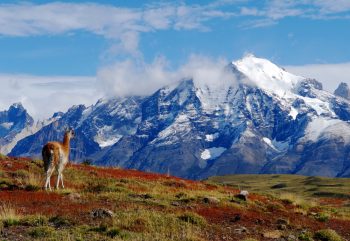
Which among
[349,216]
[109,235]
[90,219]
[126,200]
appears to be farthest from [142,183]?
[109,235]

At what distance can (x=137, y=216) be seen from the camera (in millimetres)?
22766

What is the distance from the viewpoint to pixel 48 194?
28.9 m

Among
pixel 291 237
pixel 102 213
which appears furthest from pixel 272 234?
pixel 102 213

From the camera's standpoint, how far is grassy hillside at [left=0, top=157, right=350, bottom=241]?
67.6ft

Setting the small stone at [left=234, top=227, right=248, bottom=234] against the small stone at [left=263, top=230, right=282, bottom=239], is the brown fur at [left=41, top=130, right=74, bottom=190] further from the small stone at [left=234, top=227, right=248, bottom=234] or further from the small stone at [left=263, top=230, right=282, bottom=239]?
the small stone at [left=263, top=230, right=282, bottom=239]

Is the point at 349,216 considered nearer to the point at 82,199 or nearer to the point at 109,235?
the point at 82,199

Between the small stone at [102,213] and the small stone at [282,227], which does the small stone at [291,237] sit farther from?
the small stone at [102,213]

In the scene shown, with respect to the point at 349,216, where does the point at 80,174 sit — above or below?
above

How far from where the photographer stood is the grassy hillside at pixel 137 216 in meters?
20.6

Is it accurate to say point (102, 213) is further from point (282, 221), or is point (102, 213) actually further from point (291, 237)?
point (282, 221)

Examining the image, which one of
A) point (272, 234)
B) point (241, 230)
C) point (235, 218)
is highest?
point (235, 218)

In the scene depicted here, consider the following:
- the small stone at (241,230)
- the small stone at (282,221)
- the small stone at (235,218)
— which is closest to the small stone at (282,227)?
the small stone at (282,221)

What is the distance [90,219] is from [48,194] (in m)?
6.74

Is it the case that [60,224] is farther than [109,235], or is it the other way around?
[60,224]
